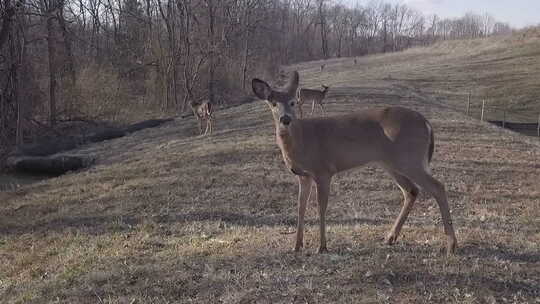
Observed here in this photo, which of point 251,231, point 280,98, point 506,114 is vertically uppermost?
point 280,98

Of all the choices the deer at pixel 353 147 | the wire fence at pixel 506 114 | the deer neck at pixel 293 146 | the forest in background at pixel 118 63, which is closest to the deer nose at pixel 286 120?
the deer at pixel 353 147

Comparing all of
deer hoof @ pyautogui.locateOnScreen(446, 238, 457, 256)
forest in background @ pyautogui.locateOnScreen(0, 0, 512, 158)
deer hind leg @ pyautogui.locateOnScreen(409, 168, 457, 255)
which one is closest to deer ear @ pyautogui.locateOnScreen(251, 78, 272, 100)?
deer hind leg @ pyautogui.locateOnScreen(409, 168, 457, 255)

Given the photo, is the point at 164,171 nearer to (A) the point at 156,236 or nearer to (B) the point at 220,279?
(A) the point at 156,236

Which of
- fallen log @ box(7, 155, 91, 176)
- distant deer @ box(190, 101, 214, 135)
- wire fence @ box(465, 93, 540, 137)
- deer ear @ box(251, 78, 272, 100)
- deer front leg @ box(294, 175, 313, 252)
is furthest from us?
wire fence @ box(465, 93, 540, 137)

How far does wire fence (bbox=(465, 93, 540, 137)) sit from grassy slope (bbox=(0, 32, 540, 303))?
10744 millimetres

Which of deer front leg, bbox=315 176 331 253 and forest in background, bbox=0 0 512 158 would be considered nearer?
deer front leg, bbox=315 176 331 253

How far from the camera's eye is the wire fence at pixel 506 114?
25844 mm

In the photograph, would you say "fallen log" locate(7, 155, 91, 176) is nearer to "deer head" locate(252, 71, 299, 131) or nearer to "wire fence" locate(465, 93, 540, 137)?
"deer head" locate(252, 71, 299, 131)

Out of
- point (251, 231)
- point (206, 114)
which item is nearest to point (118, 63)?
point (206, 114)

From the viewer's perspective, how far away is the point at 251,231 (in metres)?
6.85

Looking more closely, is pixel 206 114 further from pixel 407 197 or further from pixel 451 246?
pixel 451 246

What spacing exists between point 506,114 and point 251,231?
27.8 m

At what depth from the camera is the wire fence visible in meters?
25.8

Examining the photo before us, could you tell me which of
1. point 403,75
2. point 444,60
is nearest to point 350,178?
point 403,75
